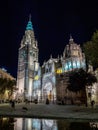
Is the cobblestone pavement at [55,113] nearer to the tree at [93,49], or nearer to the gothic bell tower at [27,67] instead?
the tree at [93,49]

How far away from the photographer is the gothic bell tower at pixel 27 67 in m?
96.1

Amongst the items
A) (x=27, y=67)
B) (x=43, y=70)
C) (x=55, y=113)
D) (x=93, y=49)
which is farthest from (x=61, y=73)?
(x=55, y=113)

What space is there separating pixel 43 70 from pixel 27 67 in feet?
41.9

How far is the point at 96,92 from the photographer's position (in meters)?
57.0

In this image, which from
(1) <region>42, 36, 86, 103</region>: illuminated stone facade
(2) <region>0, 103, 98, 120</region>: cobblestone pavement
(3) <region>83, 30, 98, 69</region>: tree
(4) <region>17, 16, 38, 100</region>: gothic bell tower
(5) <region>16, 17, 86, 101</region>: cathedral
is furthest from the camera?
(4) <region>17, 16, 38, 100</region>: gothic bell tower

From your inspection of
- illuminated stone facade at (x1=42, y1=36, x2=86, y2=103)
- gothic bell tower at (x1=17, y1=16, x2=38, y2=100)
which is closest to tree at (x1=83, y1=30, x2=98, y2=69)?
illuminated stone facade at (x1=42, y1=36, x2=86, y2=103)

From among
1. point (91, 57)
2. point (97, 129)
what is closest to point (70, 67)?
point (91, 57)

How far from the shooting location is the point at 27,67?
101250 millimetres

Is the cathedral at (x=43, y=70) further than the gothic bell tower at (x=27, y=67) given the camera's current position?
No

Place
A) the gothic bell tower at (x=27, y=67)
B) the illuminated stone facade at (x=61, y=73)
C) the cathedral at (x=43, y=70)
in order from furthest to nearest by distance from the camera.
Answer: the gothic bell tower at (x=27, y=67) < the cathedral at (x=43, y=70) < the illuminated stone facade at (x=61, y=73)

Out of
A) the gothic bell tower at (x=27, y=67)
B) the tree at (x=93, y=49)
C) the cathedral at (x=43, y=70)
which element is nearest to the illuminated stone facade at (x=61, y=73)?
the cathedral at (x=43, y=70)

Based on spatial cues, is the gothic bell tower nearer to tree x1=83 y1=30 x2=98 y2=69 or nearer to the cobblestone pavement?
the cobblestone pavement

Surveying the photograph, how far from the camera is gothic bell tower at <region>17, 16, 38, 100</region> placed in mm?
96062

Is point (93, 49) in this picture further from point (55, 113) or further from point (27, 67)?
point (27, 67)
